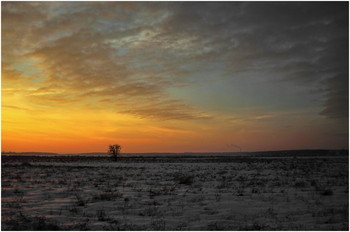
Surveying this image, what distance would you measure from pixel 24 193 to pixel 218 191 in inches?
400

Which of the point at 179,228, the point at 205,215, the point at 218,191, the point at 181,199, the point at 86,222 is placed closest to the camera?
the point at 179,228

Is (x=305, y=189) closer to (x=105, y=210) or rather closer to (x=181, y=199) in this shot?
(x=181, y=199)

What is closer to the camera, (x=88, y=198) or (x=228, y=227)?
(x=228, y=227)

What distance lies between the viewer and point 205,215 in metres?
10.5

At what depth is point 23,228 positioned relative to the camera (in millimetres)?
9055

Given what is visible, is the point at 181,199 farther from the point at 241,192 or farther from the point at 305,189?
the point at 305,189

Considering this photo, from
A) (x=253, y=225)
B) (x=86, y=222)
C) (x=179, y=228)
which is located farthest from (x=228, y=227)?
(x=86, y=222)

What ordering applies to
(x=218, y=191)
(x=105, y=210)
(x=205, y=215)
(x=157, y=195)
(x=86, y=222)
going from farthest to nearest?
1. (x=218, y=191)
2. (x=157, y=195)
3. (x=105, y=210)
4. (x=205, y=215)
5. (x=86, y=222)

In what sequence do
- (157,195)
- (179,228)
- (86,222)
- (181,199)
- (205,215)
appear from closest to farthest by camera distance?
(179,228) < (86,222) < (205,215) < (181,199) < (157,195)

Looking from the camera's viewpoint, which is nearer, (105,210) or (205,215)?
(205,215)

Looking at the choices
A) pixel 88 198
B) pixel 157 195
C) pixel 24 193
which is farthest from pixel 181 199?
pixel 24 193

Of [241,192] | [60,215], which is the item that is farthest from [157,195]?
[60,215]

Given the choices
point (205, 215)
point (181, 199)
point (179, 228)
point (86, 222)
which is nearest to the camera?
point (179, 228)

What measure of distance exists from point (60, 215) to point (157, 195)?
5.41 m
